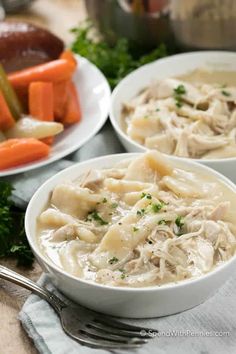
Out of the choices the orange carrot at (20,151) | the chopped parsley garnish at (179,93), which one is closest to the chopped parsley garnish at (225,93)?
the chopped parsley garnish at (179,93)

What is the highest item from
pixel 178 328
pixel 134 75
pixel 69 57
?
pixel 69 57

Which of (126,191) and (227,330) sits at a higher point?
(126,191)

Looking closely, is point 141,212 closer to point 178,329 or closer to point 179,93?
point 178,329

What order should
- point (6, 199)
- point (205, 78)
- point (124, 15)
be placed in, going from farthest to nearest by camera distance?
point (124, 15) < point (205, 78) < point (6, 199)

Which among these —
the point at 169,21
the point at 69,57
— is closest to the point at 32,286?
the point at 69,57

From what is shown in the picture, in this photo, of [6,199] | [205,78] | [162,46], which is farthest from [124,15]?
[6,199]

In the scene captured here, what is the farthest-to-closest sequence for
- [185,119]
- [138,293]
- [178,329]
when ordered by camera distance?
[185,119] → [178,329] → [138,293]

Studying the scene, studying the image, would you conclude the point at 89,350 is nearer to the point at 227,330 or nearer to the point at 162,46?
the point at 227,330
